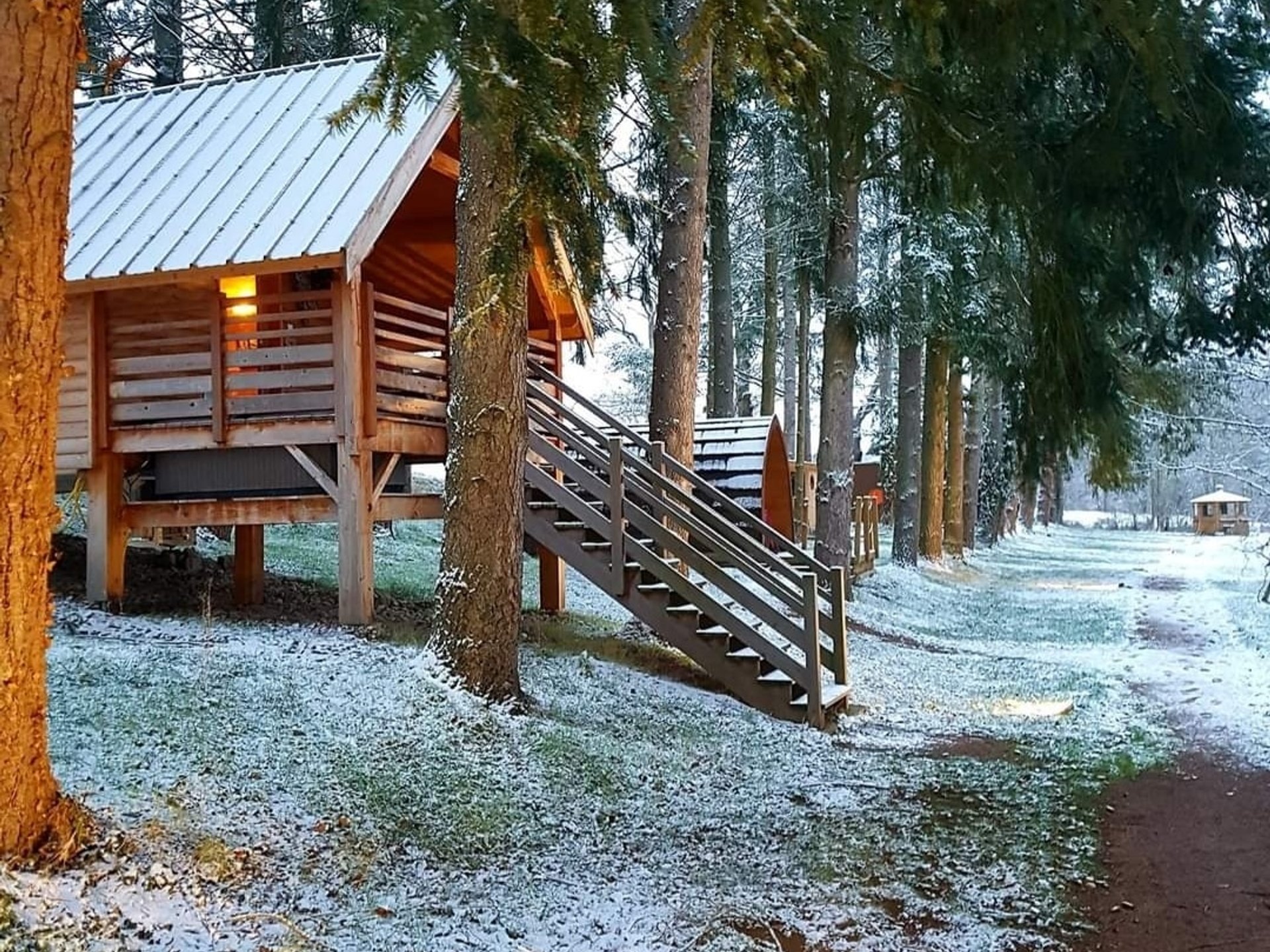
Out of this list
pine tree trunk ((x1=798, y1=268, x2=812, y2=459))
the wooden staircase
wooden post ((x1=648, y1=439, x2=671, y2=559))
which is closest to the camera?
the wooden staircase

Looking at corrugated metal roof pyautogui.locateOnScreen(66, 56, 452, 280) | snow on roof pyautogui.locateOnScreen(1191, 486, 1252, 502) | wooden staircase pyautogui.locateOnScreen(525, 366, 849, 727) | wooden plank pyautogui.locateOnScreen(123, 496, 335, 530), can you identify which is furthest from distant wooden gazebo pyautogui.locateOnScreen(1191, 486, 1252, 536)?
wooden plank pyautogui.locateOnScreen(123, 496, 335, 530)

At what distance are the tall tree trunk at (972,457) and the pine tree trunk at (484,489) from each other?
22383 mm

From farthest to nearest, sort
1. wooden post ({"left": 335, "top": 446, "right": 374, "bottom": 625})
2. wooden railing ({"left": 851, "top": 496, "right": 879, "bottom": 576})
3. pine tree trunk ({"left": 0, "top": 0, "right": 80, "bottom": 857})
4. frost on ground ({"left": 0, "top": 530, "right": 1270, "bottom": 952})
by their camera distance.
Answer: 1. wooden railing ({"left": 851, "top": 496, "right": 879, "bottom": 576})
2. wooden post ({"left": 335, "top": 446, "right": 374, "bottom": 625})
3. frost on ground ({"left": 0, "top": 530, "right": 1270, "bottom": 952})
4. pine tree trunk ({"left": 0, "top": 0, "right": 80, "bottom": 857})

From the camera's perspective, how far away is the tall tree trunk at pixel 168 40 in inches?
638

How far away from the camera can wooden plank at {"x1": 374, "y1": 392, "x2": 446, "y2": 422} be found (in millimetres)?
9531

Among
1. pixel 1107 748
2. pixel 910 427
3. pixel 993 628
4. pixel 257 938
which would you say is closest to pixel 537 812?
pixel 257 938

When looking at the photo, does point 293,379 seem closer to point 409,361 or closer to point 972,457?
point 409,361

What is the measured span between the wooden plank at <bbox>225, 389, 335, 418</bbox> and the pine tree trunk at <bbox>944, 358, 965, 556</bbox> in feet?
58.0

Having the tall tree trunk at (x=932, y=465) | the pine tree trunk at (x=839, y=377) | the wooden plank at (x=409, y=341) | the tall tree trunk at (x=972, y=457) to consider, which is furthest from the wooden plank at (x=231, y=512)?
the tall tree trunk at (x=972, y=457)

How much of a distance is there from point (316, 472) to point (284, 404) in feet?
2.22

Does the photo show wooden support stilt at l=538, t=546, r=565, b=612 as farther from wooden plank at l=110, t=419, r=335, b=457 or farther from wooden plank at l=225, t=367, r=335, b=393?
wooden plank at l=225, t=367, r=335, b=393

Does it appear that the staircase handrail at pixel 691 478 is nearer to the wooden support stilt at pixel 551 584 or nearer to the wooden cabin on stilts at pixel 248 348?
the wooden cabin on stilts at pixel 248 348

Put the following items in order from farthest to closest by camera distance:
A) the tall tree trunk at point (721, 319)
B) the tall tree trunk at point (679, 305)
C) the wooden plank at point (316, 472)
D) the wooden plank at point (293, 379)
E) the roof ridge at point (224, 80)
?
the tall tree trunk at point (721, 319) < the roof ridge at point (224, 80) < the tall tree trunk at point (679, 305) < the wooden plank at point (293, 379) < the wooden plank at point (316, 472)

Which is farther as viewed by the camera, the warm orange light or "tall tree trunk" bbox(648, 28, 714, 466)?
the warm orange light
